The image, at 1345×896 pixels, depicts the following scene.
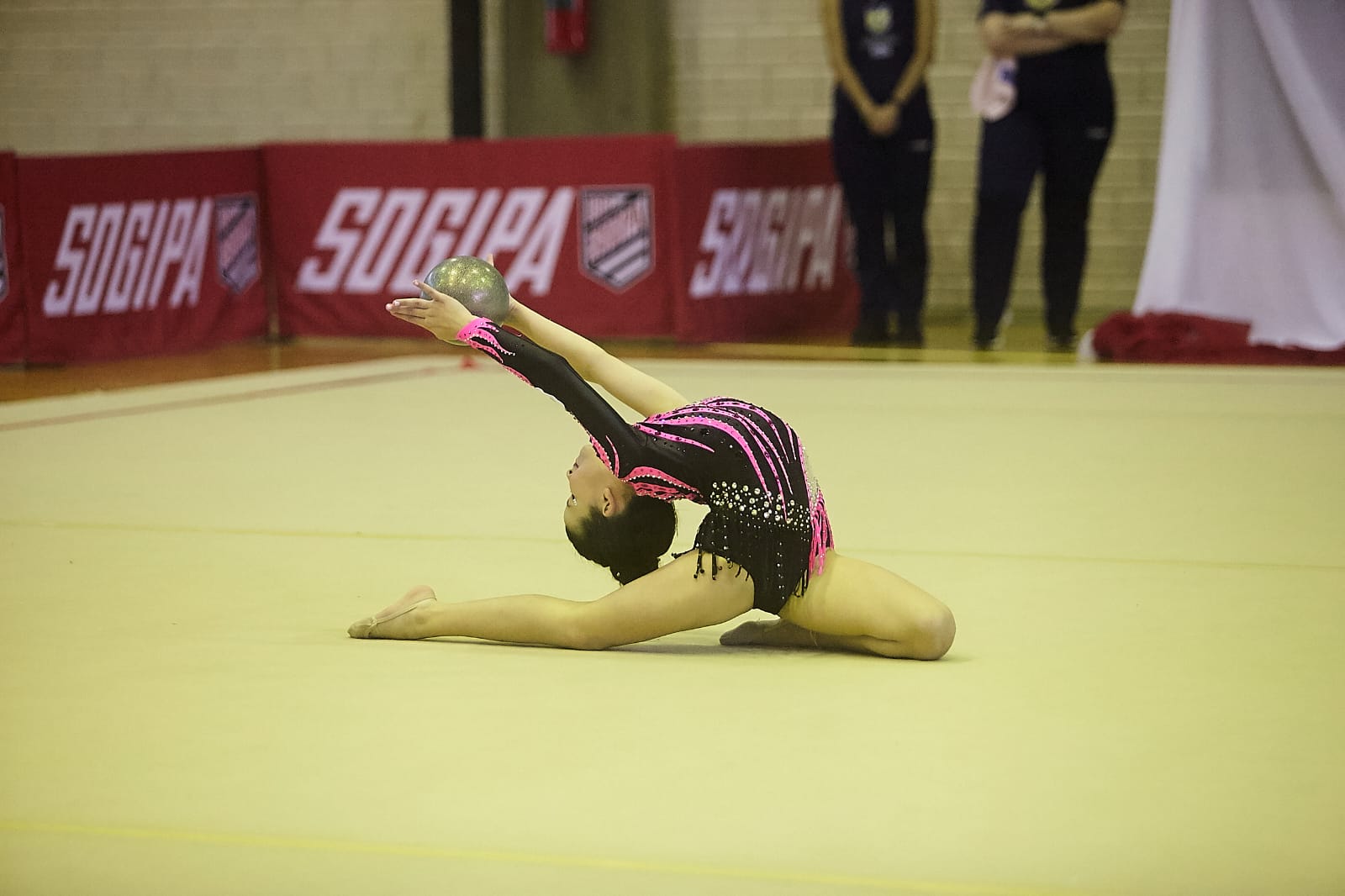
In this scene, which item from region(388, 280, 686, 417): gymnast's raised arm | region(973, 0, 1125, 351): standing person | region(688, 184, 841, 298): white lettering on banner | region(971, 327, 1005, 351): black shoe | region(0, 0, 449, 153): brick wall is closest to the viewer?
region(388, 280, 686, 417): gymnast's raised arm

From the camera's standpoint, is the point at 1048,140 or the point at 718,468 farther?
the point at 1048,140

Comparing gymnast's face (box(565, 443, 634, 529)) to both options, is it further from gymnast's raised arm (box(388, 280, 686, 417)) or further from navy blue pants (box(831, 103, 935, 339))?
navy blue pants (box(831, 103, 935, 339))

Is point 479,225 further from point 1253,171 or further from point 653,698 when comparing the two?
point 653,698

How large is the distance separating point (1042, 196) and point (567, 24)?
3855mm

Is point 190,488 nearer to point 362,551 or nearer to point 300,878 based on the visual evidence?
point 362,551

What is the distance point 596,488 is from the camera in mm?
2982

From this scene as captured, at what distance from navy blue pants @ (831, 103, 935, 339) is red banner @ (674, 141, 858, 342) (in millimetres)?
606

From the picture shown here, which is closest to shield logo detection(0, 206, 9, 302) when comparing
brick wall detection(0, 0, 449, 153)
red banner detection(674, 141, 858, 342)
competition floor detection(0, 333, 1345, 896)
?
competition floor detection(0, 333, 1345, 896)

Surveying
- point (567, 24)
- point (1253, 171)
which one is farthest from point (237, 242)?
point (1253, 171)

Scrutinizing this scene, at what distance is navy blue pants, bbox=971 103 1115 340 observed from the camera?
830cm

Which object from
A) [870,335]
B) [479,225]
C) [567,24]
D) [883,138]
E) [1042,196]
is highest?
[567,24]

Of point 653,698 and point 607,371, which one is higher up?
point 607,371

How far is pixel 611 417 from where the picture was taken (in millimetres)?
2840

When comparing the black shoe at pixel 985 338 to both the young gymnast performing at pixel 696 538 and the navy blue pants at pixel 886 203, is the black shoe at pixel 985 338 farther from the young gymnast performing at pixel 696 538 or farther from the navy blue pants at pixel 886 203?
the young gymnast performing at pixel 696 538
